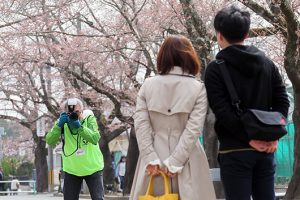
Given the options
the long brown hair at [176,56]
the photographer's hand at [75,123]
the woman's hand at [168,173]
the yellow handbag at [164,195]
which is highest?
the long brown hair at [176,56]

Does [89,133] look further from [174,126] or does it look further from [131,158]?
[131,158]

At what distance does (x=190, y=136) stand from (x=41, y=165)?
33531 millimetres

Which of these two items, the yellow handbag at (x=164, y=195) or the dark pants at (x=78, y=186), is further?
the dark pants at (x=78, y=186)

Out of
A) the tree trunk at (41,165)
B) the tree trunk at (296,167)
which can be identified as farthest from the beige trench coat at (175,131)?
the tree trunk at (41,165)

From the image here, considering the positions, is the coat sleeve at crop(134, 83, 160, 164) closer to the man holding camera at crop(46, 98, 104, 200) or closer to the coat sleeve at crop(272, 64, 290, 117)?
the coat sleeve at crop(272, 64, 290, 117)

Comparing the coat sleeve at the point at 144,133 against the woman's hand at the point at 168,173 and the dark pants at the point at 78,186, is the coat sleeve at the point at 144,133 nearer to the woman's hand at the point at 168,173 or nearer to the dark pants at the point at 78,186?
the woman's hand at the point at 168,173

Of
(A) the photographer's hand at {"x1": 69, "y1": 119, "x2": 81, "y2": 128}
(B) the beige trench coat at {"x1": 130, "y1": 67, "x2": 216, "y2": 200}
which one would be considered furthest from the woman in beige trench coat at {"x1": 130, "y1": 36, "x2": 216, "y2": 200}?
(A) the photographer's hand at {"x1": 69, "y1": 119, "x2": 81, "y2": 128}

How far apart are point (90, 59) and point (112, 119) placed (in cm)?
463

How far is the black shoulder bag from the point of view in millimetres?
4152

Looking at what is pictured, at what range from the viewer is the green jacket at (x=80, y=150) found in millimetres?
7289

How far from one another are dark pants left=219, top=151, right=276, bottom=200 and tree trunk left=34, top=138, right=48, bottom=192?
32734mm

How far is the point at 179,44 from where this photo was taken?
183 inches

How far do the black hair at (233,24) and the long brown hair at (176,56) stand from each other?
30 cm

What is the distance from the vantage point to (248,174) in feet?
13.8
